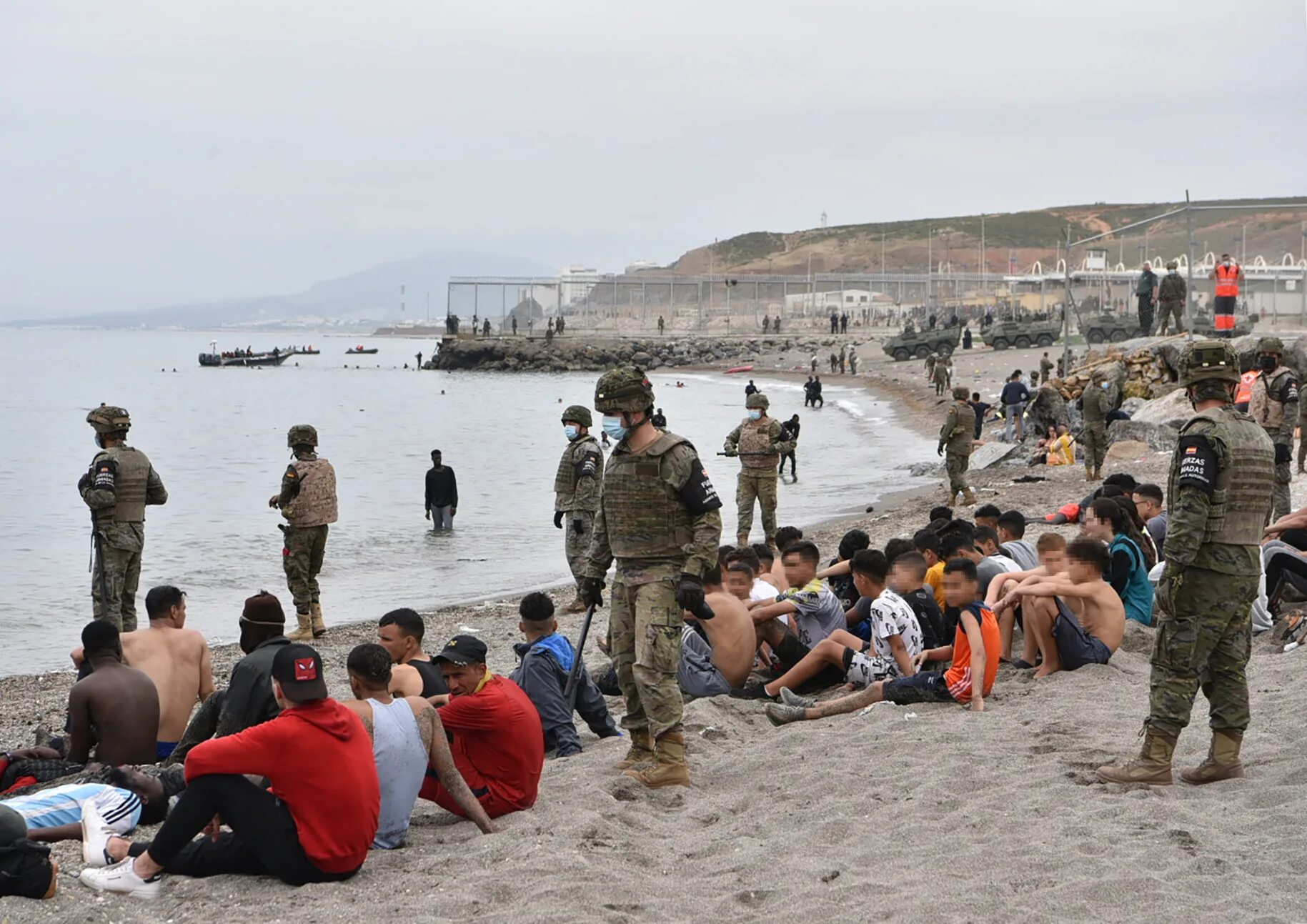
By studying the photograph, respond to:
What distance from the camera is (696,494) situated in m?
6.04

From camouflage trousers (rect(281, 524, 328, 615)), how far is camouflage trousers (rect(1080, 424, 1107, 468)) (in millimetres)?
10390

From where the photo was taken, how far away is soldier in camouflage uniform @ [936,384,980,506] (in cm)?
1700

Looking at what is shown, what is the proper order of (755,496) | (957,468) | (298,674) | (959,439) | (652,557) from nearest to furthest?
(298,674) < (652,557) < (755,496) < (959,439) < (957,468)

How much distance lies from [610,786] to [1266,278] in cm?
2197

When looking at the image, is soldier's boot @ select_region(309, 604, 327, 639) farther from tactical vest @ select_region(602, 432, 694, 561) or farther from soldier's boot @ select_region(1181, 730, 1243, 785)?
soldier's boot @ select_region(1181, 730, 1243, 785)

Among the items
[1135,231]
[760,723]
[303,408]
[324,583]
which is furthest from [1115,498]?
[303,408]

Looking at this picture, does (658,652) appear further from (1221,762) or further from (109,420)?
(109,420)

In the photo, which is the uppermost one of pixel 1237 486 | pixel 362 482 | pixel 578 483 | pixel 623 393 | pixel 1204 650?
pixel 623 393

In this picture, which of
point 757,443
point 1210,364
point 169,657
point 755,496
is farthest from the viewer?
point 755,496

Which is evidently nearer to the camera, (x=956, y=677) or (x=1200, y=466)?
(x=1200, y=466)

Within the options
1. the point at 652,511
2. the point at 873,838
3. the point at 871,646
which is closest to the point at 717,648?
the point at 871,646

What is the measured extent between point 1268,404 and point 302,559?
8357mm

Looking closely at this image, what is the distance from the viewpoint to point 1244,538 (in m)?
5.24

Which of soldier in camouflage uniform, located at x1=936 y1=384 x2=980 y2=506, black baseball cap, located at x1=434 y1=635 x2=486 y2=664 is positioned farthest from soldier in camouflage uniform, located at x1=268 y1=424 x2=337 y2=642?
soldier in camouflage uniform, located at x1=936 y1=384 x2=980 y2=506
